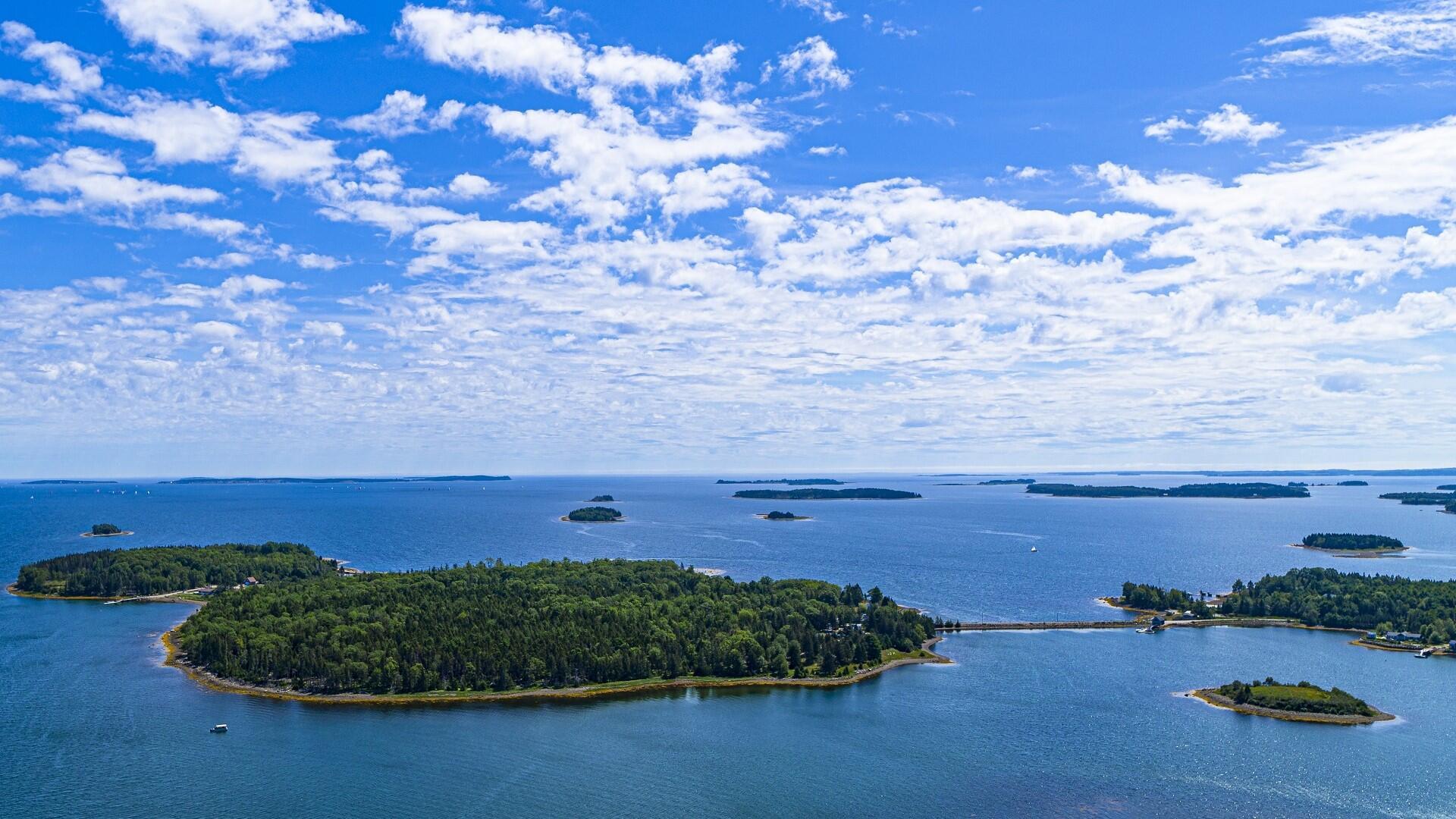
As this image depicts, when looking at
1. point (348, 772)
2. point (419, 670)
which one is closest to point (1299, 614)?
point (419, 670)

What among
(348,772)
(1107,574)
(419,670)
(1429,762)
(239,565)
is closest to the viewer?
(348,772)

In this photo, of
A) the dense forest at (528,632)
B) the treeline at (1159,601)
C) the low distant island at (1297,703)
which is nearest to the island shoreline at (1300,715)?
the low distant island at (1297,703)

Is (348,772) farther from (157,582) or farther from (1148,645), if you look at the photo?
(157,582)

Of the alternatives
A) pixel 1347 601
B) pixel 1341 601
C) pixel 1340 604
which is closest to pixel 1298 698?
pixel 1340 604

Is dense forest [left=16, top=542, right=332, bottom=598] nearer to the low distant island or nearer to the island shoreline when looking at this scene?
the island shoreline

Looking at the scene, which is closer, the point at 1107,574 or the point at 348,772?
the point at 348,772

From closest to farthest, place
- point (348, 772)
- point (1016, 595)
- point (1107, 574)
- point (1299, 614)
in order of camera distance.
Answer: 1. point (348, 772)
2. point (1299, 614)
3. point (1016, 595)
4. point (1107, 574)

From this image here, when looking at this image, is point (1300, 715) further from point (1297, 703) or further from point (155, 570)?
point (155, 570)
